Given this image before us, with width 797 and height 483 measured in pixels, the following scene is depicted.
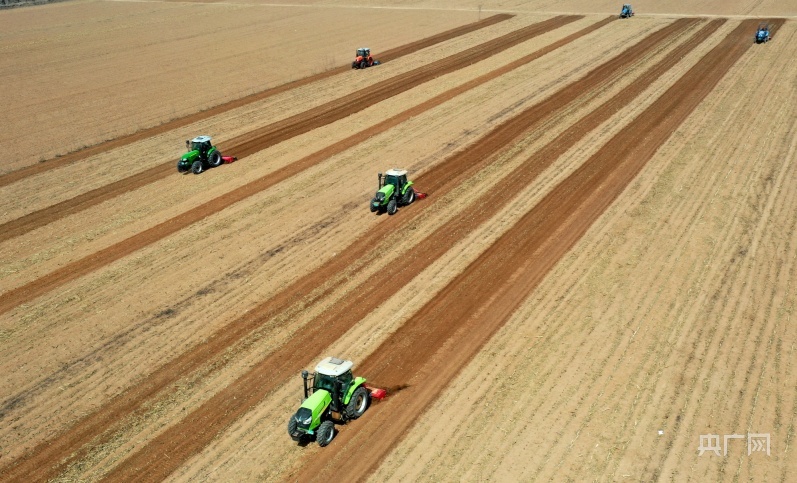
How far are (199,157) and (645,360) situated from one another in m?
21.9

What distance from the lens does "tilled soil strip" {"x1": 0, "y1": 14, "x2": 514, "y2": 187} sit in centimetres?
3319

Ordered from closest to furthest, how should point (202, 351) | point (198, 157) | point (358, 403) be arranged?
point (358, 403), point (202, 351), point (198, 157)

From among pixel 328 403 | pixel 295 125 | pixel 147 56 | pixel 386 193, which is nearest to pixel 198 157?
pixel 295 125

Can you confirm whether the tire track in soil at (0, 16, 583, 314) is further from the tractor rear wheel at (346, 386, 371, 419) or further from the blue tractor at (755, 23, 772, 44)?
the blue tractor at (755, 23, 772, 44)

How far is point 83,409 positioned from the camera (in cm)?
1714

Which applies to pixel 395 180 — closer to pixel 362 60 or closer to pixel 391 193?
pixel 391 193

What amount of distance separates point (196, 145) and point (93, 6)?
6223 cm

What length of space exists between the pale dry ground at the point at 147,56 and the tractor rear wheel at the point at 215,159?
28.8ft

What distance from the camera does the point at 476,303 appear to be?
67.9 ft

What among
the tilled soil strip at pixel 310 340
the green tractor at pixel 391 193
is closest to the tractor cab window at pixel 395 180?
the green tractor at pixel 391 193

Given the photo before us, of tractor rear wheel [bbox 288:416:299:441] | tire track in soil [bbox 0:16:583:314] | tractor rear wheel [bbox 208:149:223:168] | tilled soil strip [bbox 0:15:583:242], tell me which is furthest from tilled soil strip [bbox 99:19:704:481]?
tractor rear wheel [bbox 208:149:223:168]

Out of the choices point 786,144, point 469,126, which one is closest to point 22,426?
point 469,126

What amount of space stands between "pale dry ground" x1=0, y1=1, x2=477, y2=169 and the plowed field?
0.50m

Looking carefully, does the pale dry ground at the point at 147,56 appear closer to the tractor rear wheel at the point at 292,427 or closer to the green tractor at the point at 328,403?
the green tractor at the point at 328,403
